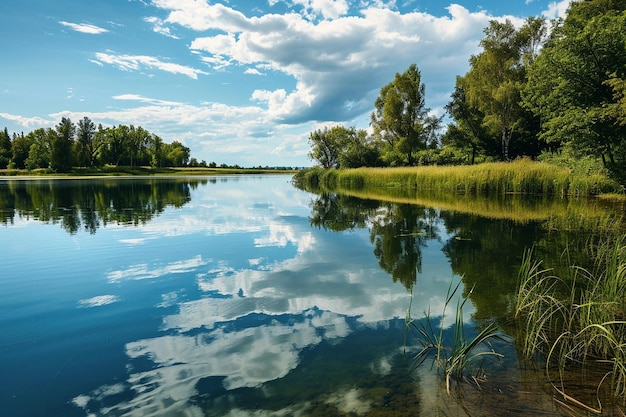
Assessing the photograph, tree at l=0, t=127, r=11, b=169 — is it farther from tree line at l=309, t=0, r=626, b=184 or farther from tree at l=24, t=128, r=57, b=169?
tree line at l=309, t=0, r=626, b=184

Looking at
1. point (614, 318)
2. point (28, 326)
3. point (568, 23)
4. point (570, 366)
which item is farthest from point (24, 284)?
point (568, 23)

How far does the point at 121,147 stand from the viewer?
108000 millimetres

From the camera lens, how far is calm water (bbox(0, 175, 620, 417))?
3873 millimetres

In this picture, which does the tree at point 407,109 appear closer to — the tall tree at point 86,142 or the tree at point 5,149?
the tall tree at point 86,142

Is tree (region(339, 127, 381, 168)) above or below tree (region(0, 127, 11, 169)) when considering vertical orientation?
below

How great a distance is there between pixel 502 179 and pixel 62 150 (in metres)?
102

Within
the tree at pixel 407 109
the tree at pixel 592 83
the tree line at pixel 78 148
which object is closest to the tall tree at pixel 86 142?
the tree line at pixel 78 148

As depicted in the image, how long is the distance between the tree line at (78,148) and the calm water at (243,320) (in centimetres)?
9675

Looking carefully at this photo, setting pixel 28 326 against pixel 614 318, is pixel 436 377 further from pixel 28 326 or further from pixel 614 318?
pixel 28 326

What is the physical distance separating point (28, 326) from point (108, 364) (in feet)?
7.93

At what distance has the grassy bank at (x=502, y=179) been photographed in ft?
75.1

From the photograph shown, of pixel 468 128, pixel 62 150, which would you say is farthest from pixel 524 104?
pixel 62 150

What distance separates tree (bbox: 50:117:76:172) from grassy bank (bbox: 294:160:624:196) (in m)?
86.4

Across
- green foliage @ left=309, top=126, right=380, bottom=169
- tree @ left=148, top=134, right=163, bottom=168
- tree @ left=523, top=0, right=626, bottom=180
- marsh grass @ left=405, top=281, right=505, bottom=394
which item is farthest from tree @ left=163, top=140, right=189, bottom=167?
marsh grass @ left=405, top=281, right=505, bottom=394
